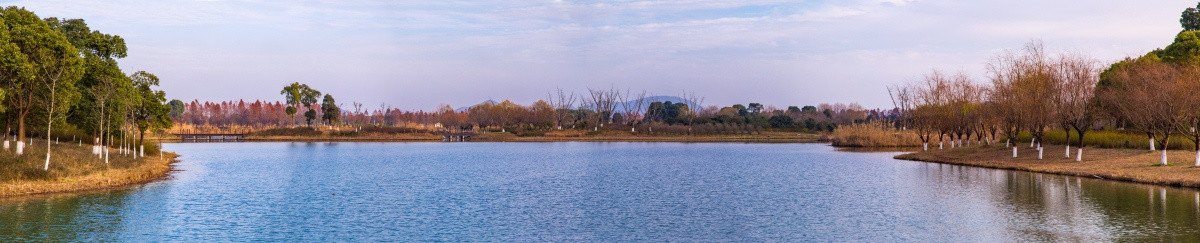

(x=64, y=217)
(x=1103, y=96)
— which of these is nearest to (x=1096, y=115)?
(x=1103, y=96)

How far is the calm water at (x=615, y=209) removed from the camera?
21.8m

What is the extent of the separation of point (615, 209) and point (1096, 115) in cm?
3646

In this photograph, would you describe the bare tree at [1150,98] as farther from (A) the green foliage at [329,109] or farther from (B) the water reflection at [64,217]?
(A) the green foliage at [329,109]

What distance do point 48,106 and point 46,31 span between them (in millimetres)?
3654

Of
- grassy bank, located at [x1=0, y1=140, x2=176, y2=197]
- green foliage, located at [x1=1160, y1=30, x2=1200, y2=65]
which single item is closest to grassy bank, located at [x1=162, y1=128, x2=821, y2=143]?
green foliage, located at [x1=1160, y1=30, x2=1200, y2=65]

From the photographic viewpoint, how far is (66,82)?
1422 inches

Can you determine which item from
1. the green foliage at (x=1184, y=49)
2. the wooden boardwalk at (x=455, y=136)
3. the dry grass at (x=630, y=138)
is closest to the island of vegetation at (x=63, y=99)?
the green foliage at (x=1184, y=49)

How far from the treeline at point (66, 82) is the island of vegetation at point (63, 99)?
4 cm

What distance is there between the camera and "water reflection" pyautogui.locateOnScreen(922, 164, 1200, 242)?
21.2 m

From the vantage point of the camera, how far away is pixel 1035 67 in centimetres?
4831

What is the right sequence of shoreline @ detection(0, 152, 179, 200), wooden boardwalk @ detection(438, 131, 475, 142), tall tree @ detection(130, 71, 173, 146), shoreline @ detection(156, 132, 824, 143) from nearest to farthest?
1. shoreline @ detection(0, 152, 179, 200)
2. tall tree @ detection(130, 71, 173, 146)
3. shoreline @ detection(156, 132, 824, 143)
4. wooden boardwalk @ detection(438, 131, 475, 142)

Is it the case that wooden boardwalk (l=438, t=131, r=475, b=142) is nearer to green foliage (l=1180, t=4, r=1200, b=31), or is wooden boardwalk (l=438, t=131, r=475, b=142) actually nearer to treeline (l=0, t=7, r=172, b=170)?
treeline (l=0, t=7, r=172, b=170)

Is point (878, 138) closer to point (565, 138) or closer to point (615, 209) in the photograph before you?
point (565, 138)

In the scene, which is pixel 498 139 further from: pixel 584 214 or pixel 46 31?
pixel 584 214
